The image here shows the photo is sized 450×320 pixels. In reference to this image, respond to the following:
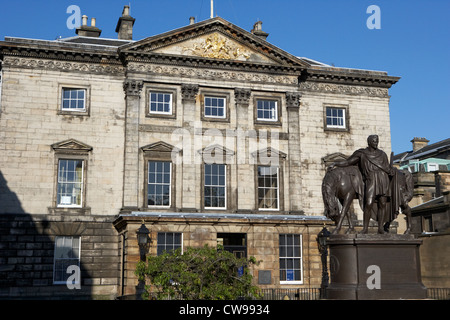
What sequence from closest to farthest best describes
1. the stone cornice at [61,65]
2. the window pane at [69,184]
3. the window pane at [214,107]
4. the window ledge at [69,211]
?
the window ledge at [69,211], the window pane at [69,184], the stone cornice at [61,65], the window pane at [214,107]

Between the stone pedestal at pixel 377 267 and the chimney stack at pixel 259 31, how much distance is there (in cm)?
3013

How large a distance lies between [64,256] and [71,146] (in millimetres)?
6427

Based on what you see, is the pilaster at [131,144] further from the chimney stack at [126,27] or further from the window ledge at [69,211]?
the chimney stack at [126,27]

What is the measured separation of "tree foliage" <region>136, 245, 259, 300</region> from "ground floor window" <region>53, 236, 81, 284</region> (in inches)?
541

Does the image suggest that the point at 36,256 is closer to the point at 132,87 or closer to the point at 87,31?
the point at 132,87

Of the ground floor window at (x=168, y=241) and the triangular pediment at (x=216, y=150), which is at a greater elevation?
the triangular pediment at (x=216, y=150)

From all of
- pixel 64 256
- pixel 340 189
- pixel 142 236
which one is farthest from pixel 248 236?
pixel 340 189

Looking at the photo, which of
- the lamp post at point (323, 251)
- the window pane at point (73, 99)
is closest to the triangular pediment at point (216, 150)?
the lamp post at point (323, 251)

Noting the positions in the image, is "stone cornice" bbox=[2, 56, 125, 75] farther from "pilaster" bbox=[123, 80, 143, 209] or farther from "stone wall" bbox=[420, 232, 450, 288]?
"stone wall" bbox=[420, 232, 450, 288]

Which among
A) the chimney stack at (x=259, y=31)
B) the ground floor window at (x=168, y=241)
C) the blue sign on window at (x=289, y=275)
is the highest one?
the chimney stack at (x=259, y=31)

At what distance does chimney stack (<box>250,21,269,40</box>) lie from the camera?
138 feet

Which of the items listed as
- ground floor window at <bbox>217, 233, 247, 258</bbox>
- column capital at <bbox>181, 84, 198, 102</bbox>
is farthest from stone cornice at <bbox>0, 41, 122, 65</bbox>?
ground floor window at <bbox>217, 233, 247, 258</bbox>

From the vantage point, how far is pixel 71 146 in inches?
1303

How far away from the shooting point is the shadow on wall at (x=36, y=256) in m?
31.0
